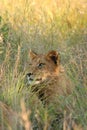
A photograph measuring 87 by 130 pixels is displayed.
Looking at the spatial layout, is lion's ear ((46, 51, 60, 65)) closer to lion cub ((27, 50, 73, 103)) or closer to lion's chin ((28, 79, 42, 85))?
lion cub ((27, 50, 73, 103))

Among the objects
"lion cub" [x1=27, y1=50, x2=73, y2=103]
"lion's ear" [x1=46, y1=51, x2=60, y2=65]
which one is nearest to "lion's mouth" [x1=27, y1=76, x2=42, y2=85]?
"lion cub" [x1=27, y1=50, x2=73, y2=103]

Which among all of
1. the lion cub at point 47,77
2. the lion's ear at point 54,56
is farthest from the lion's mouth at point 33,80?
the lion's ear at point 54,56

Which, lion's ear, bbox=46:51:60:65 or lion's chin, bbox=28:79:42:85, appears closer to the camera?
lion's chin, bbox=28:79:42:85

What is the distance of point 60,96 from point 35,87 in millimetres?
697

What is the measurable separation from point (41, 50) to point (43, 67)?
134cm

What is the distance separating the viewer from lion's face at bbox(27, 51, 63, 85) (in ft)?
20.4

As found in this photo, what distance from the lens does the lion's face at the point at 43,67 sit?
622cm

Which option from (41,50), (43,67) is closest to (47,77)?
(43,67)

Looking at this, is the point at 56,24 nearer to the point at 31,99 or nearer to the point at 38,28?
the point at 38,28

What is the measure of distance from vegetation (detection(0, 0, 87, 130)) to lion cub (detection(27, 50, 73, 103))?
108mm

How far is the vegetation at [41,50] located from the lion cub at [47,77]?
0.11 meters

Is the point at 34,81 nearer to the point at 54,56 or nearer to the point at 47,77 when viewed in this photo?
the point at 47,77

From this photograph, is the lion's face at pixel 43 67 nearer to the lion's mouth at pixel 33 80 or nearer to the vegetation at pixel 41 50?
the lion's mouth at pixel 33 80

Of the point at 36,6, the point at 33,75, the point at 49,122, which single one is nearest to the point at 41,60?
the point at 33,75
